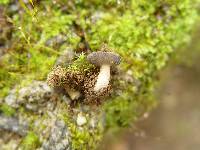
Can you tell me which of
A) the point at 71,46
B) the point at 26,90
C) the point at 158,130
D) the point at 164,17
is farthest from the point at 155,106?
the point at 26,90

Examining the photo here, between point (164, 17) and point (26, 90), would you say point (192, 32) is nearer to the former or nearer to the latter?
point (164, 17)

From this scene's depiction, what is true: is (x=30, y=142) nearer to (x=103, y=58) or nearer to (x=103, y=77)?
(x=103, y=77)

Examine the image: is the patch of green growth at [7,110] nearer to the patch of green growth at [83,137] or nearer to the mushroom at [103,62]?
the patch of green growth at [83,137]

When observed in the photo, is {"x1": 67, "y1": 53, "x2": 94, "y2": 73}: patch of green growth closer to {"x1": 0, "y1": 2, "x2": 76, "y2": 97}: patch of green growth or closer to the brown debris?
the brown debris

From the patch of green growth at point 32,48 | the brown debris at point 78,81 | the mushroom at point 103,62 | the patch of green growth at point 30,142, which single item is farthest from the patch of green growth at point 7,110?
the mushroom at point 103,62

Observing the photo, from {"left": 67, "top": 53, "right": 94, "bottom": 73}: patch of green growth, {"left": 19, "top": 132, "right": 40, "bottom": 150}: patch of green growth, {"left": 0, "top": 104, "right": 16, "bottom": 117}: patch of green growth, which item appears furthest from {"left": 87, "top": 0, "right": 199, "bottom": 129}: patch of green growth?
{"left": 0, "top": 104, "right": 16, "bottom": 117}: patch of green growth

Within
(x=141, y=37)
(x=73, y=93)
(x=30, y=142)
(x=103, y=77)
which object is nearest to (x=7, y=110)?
(x=30, y=142)
